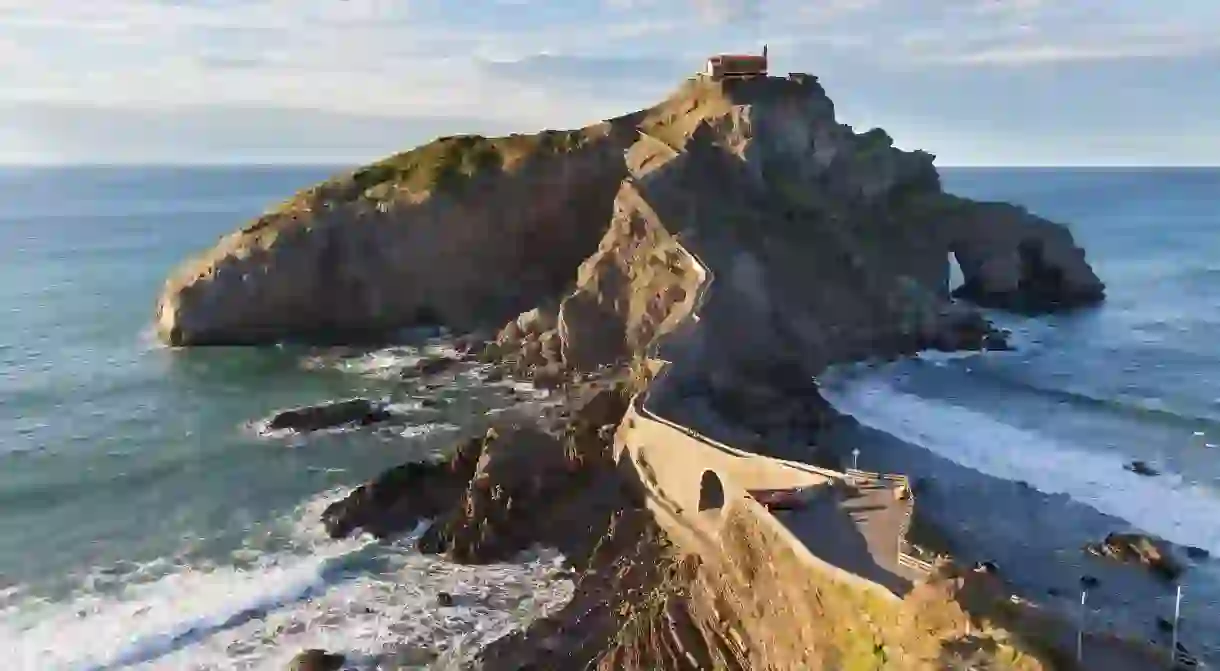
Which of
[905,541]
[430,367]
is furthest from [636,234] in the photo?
[905,541]

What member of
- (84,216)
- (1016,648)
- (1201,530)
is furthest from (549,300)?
(84,216)

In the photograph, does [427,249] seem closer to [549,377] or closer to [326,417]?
[549,377]

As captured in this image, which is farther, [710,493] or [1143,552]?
[1143,552]

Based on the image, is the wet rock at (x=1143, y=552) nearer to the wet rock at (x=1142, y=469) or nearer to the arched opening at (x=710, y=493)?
the wet rock at (x=1142, y=469)

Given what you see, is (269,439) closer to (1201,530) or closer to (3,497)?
(3,497)

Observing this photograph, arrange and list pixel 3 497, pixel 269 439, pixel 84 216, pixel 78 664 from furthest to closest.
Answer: pixel 84 216 < pixel 269 439 < pixel 3 497 < pixel 78 664
